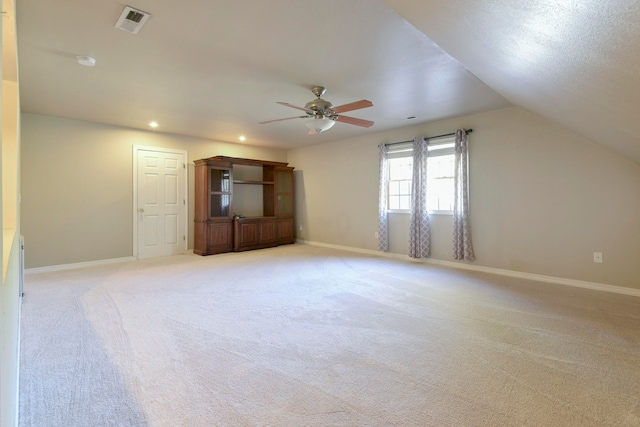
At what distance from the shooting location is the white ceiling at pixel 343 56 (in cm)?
156

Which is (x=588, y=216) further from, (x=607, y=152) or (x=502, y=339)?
(x=502, y=339)

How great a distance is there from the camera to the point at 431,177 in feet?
17.3

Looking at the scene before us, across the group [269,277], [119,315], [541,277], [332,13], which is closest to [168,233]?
[269,277]

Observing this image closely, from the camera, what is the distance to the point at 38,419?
1571 mm

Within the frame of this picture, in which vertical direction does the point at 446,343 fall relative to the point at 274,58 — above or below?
below

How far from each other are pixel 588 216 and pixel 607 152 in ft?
2.60

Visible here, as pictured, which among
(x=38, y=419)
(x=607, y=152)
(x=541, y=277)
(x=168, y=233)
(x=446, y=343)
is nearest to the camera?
(x=38, y=419)

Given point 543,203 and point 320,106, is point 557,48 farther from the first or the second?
point 543,203

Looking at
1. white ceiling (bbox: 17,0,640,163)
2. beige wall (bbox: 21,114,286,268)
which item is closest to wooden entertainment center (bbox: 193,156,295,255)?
beige wall (bbox: 21,114,286,268)

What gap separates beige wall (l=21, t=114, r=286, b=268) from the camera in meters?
4.61

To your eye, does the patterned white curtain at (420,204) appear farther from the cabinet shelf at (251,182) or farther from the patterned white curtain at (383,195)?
the cabinet shelf at (251,182)

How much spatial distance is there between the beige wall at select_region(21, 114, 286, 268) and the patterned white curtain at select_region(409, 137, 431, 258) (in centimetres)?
481

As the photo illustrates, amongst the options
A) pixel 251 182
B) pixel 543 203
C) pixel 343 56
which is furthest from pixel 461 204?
pixel 251 182

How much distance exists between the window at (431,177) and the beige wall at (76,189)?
4.56 metres
